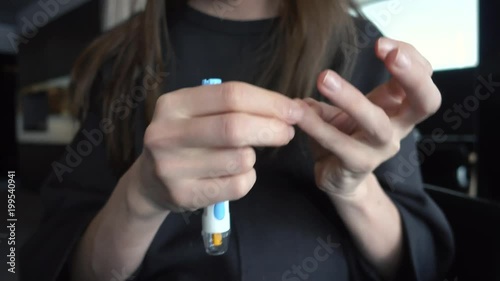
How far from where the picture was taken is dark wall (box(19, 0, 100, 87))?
1.69m

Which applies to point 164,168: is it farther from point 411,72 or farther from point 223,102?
point 411,72

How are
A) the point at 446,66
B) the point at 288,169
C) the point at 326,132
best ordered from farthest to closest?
the point at 446,66
the point at 288,169
the point at 326,132

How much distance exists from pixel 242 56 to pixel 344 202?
0.19m

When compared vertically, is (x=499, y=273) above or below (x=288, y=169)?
below

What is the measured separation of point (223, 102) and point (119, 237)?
173 millimetres

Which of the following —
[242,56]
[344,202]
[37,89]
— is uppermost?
[242,56]

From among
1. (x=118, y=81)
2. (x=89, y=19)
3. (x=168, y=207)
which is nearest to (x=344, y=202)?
(x=168, y=207)

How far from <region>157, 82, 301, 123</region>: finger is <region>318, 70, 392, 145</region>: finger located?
31 millimetres

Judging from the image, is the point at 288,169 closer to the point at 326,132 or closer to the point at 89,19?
the point at 326,132

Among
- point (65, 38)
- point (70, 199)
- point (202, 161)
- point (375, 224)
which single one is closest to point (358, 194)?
point (375, 224)

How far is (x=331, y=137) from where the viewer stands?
0.25 meters

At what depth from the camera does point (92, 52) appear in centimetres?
49

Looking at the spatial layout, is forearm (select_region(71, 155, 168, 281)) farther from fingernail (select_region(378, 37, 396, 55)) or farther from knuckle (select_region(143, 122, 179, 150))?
fingernail (select_region(378, 37, 396, 55))

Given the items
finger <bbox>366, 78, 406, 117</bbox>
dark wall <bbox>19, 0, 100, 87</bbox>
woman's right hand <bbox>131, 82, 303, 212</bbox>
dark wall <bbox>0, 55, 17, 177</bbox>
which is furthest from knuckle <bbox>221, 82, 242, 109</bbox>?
dark wall <bbox>19, 0, 100, 87</bbox>
